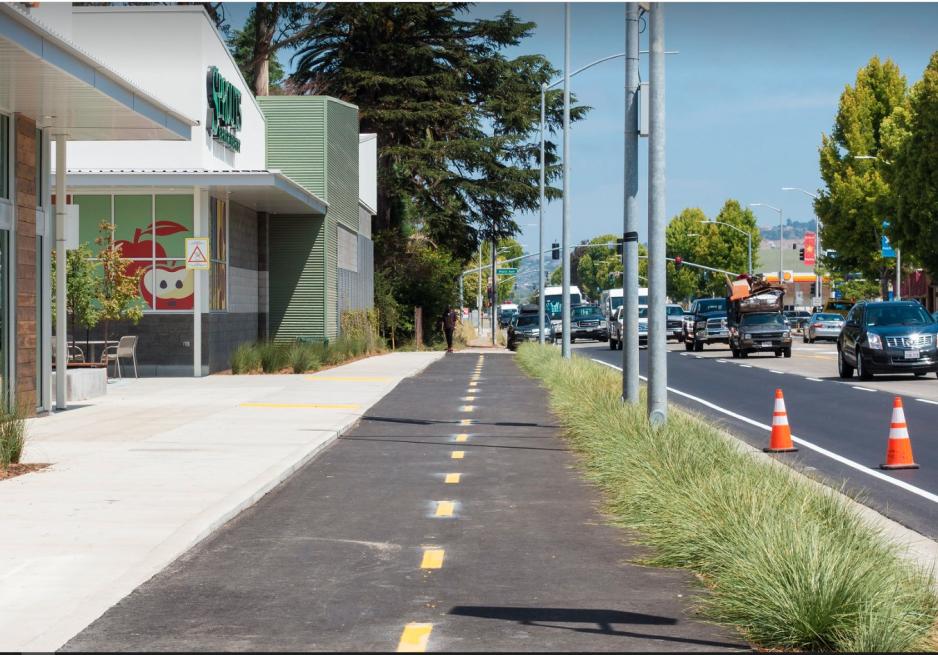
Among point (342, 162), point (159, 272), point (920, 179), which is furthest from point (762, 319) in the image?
point (159, 272)

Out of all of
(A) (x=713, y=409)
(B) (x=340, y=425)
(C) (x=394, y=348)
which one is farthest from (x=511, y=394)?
(C) (x=394, y=348)

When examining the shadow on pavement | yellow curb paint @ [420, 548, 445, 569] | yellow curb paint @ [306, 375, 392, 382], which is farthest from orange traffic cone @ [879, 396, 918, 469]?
yellow curb paint @ [306, 375, 392, 382]

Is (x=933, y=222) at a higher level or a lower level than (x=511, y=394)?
higher

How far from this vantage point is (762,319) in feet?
150

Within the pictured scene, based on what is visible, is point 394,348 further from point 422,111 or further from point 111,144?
point 111,144

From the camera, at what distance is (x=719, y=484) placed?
9977 mm

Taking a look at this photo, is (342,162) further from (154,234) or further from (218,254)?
(154,234)

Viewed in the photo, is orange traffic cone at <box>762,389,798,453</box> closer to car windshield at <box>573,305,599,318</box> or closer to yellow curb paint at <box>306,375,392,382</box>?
yellow curb paint at <box>306,375,392,382</box>

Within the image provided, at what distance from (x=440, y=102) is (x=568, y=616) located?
163ft

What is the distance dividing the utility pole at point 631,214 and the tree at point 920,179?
115ft

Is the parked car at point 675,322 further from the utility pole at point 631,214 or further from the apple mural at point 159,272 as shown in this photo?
the utility pole at point 631,214

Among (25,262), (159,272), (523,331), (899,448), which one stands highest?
(159,272)

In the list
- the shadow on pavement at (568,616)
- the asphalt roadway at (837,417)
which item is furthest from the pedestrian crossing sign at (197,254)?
the shadow on pavement at (568,616)

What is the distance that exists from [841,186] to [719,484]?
60.7m
